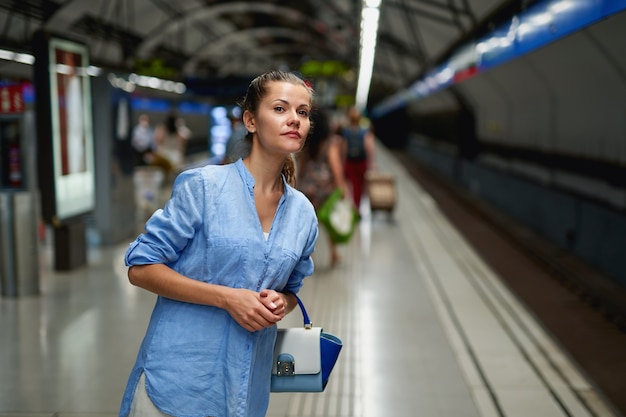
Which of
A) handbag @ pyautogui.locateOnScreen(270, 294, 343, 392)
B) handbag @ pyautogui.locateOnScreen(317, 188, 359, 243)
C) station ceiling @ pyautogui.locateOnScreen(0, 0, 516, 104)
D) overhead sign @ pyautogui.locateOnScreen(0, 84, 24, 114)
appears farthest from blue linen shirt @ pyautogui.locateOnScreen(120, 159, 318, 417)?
handbag @ pyautogui.locateOnScreen(317, 188, 359, 243)

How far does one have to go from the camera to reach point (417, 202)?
682 inches

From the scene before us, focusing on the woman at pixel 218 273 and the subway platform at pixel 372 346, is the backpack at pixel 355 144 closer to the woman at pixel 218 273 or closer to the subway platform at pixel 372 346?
the subway platform at pixel 372 346

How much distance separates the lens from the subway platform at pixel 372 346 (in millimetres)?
4617

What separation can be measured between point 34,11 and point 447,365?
6157 mm

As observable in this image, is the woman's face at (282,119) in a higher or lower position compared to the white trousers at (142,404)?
higher

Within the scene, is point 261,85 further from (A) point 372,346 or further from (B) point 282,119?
(A) point 372,346

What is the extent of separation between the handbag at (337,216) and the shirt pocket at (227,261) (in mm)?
6810

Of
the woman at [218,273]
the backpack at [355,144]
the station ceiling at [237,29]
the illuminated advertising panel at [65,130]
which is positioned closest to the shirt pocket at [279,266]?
the woman at [218,273]

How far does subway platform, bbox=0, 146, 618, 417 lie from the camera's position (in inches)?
182

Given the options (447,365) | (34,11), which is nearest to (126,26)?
(34,11)

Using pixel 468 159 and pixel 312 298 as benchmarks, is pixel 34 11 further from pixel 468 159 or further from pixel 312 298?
pixel 468 159

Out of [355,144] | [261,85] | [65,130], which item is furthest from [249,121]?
[355,144]

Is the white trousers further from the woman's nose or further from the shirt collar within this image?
the woman's nose

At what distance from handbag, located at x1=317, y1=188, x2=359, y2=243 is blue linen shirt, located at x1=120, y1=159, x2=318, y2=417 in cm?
678
